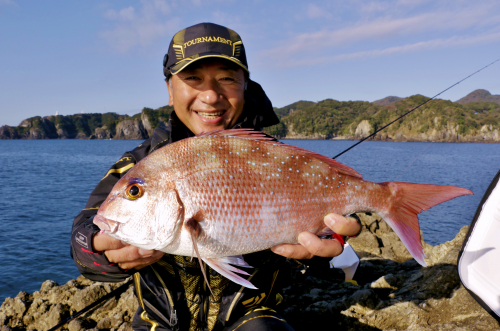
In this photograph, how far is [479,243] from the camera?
301 cm

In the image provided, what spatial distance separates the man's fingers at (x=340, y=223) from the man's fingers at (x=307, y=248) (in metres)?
0.13

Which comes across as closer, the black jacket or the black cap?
the black cap

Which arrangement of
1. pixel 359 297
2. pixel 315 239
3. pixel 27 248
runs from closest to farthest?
pixel 315 239, pixel 359 297, pixel 27 248

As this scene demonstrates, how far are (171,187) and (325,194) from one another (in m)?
1.01

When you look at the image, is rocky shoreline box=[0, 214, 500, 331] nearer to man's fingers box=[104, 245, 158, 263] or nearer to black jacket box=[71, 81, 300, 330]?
black jacket box=[71, 81, 300, 330]

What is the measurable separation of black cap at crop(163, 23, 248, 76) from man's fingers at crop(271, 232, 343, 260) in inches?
55.2

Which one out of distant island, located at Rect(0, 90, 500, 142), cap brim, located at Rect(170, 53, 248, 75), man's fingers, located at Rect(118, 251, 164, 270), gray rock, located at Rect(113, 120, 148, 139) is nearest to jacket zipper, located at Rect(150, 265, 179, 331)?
man's fingers, located at Rect(118, 251, 164, 270)

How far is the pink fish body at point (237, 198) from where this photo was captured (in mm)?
1725

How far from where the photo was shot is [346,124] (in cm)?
11488

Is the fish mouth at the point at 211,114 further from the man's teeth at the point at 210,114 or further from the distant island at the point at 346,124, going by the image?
the distant island at the point at 346,124

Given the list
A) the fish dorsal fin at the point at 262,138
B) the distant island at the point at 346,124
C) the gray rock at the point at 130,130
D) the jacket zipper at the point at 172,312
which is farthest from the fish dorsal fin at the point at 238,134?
the gray rock at the point at 130,130

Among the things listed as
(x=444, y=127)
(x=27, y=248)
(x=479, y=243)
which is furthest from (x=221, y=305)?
(x=444, y=127)

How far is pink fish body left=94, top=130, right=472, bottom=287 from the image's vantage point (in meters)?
1.72

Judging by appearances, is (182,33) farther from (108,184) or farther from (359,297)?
(359,297)
